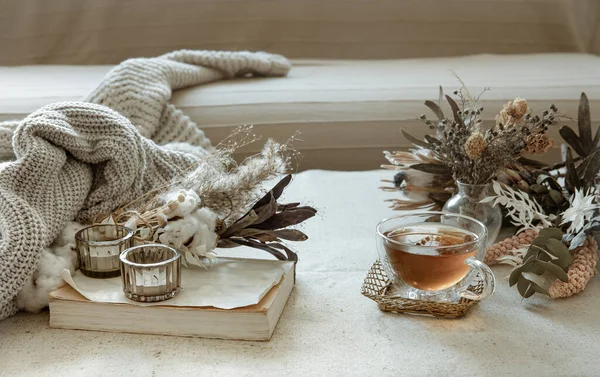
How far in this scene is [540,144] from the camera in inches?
36.4

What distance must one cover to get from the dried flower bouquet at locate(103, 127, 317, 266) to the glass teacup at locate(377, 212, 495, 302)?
117mm

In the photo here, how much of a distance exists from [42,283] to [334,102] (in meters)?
0.99

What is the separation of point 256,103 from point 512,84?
24.9 inches

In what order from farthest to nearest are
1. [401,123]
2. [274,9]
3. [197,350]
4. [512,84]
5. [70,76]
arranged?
[274,9], [70,76], [512,84], [401,123], [197,350]

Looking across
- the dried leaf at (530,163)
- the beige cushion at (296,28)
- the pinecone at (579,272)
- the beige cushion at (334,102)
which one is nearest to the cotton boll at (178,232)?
the pinecone at (579,272)

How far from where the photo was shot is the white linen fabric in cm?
69

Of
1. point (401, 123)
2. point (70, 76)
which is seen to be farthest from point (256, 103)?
point (70, 76)

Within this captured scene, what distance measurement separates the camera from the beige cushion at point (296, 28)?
213 centimetres

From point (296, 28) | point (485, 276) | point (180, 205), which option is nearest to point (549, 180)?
point (485, 276)

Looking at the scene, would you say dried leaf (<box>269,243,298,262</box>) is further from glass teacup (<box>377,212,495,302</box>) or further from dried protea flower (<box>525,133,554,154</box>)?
dried protea flower (<box>525,133,554,154</box>)

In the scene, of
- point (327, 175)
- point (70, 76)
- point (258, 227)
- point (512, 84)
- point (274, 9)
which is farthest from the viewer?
point (274, 9)

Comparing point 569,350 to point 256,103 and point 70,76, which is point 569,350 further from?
point 70,76

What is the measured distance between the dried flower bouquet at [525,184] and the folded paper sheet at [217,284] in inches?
11.1

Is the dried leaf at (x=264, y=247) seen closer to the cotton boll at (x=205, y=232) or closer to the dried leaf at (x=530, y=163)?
the cotton boll at (x=205, y=232)
